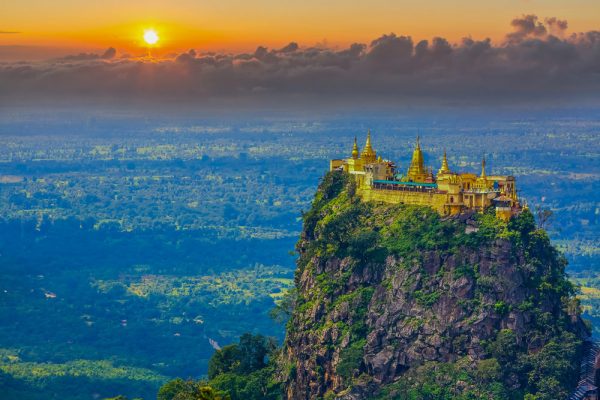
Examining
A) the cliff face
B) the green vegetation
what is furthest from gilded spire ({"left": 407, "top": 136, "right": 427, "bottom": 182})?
the green vegetation

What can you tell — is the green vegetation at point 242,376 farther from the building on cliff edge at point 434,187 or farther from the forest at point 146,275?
the building on cliff edge at point 434,187

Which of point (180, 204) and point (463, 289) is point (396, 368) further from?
point (180, 204)

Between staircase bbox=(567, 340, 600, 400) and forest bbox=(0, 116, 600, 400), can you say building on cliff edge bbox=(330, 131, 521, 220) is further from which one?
staircase bbox=(567, 340, 600, 400)

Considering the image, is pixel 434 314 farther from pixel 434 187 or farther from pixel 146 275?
pixel 146 275

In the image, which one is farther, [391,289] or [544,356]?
[391,289]

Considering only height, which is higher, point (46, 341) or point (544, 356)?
point (544, 356)

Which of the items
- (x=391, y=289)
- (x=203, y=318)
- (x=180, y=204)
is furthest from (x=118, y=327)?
(x=180, y=204)
